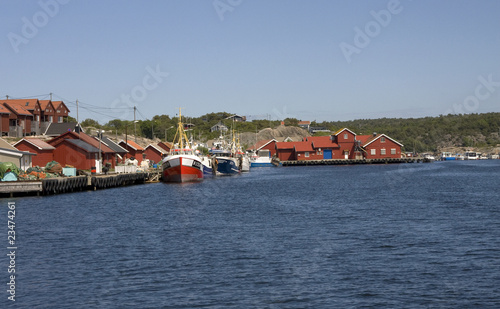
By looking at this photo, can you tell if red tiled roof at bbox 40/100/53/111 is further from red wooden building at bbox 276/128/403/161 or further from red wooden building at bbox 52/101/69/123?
red wooden building at bbox 276/128/403/161

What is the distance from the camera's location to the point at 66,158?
77062 millimetres

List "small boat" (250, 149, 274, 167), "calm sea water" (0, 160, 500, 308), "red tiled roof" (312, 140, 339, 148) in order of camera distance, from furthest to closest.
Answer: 1. "small boat" (250, 149, 274, 167)
2. "red tiled roof" (312, 140, 339, 148)
3. "calm sea water" (0, 160, 500, 308)

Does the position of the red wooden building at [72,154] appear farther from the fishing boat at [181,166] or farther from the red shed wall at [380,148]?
the red shed wall at [380,148]

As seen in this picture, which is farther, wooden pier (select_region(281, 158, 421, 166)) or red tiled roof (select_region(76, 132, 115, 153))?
wooden pier (select_region(281, 158, 421, 166))

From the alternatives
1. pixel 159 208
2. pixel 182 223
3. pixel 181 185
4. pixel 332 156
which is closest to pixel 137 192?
pixel 181 185

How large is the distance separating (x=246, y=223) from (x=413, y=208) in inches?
569

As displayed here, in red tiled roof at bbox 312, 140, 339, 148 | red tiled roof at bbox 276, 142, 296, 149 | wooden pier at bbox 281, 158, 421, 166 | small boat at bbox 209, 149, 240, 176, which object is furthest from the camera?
red tiled roof at bbox 276, 142, 296, 149

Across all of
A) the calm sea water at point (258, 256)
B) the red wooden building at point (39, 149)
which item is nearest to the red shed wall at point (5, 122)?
the red wooden building at point (39, 149)

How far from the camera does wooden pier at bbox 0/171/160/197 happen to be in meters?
50.6

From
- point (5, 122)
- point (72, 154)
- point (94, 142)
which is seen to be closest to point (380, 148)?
point (94, 142)

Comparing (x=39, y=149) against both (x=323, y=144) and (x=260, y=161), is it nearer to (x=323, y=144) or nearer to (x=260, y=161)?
(x=260, y=161)

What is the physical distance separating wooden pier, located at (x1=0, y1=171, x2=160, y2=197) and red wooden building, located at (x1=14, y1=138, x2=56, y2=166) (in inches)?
459

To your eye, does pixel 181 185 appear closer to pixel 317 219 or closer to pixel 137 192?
pixel 137 192

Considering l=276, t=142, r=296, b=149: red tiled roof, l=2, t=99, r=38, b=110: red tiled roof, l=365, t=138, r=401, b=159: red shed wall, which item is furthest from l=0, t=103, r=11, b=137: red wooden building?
l=365, t=138, r=401, b=159: red shed wall
